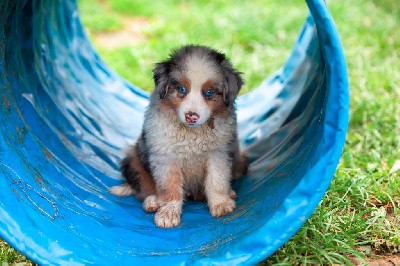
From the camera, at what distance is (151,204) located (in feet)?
14.7

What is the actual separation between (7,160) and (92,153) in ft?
3.85

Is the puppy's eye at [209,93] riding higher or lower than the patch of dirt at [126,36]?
lower

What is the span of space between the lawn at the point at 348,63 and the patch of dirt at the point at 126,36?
2cm

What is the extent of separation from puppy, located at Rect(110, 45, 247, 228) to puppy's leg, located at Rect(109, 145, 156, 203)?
37 mm

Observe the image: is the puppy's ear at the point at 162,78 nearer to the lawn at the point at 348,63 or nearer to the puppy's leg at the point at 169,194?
the puppy's leg at the point at 169,194

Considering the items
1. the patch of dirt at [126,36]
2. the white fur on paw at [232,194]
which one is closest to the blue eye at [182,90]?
the white fur on paw at [232,194]

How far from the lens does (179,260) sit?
3.71m

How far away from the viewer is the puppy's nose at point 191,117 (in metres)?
3.96

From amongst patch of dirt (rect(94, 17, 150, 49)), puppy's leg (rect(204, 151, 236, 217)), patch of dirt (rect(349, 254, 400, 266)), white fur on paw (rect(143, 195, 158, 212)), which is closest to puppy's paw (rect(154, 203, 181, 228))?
white fur on paw (rect(143, 195, 158, 212))

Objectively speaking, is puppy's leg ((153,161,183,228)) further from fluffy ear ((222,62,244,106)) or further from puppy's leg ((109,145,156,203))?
fluffy ear ((222,62,244,106))

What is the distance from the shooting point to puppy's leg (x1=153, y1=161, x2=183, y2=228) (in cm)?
429

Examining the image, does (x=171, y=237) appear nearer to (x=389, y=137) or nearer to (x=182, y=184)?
(x=182, y=184)

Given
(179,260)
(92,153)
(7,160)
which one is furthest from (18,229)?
(92,153)

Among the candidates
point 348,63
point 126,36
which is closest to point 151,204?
point 348,63
